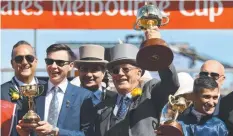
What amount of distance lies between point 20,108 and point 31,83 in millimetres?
348

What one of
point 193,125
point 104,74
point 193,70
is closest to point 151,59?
point 193,125

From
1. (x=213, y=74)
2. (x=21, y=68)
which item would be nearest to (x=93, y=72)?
(x=21, y=68)

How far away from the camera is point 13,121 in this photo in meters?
7.66

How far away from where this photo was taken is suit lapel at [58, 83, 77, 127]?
298 inches

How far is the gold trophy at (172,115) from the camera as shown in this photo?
6.87 meters

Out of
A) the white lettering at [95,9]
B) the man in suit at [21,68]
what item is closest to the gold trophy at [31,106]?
the man in suit at [21,68]

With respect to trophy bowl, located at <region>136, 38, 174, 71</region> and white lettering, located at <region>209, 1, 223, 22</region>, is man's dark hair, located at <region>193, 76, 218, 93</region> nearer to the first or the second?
trophy bowl, located at <region>136, 38, 174, 71</region>

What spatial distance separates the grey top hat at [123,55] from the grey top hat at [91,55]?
791 millimetres

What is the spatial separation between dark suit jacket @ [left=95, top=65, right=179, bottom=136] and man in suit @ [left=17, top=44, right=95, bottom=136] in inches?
8.6

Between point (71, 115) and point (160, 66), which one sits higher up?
point (160, 66)

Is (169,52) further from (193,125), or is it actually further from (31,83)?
(31,83)

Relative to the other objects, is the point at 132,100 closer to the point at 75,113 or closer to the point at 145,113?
the point at 145,113

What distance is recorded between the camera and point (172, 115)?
22.9 ft

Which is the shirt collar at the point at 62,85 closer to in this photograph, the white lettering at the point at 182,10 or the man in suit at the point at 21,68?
the man in suit at the point at 21,68
